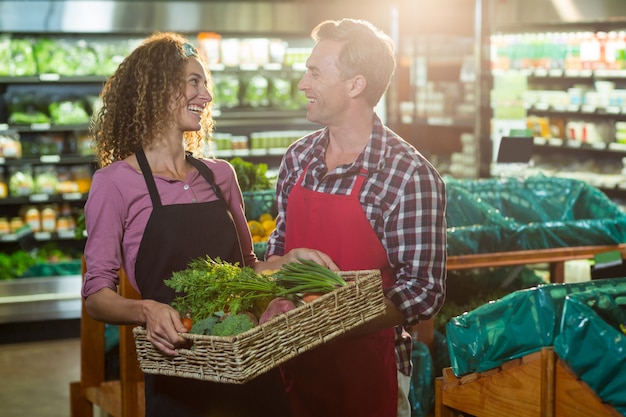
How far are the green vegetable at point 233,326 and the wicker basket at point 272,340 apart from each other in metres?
0.05

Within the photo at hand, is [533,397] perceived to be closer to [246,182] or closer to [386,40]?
[386,40]

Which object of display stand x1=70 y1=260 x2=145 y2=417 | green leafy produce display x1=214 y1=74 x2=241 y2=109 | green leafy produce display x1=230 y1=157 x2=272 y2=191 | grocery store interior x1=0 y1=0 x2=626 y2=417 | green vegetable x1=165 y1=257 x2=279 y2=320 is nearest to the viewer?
green vegetable x1=165 y1=257 x2=279 y2=320

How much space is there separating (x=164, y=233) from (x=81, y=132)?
570 cm

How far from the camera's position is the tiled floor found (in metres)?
5.34

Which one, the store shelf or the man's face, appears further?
the store shelf

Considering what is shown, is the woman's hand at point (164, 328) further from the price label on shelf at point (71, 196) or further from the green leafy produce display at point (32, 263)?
the price label on shelf at point (71, 196)

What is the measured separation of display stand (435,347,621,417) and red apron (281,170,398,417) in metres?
0.17

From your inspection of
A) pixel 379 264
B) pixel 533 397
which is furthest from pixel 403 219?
pixel 533 397

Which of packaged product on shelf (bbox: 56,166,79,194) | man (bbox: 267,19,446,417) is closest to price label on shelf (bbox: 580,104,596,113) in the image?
packaged product on shelf (bbox: 56,166,79,194)

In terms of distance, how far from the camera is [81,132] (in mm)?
7801

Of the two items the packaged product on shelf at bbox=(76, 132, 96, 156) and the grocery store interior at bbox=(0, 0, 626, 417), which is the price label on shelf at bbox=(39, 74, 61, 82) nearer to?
the grocery store interior at bbox=(0, 0, 626, 417)

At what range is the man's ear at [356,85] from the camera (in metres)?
2.52

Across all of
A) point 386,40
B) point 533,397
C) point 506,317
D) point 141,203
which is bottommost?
point 533,397

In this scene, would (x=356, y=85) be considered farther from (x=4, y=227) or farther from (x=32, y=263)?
(x=4, y=227)
